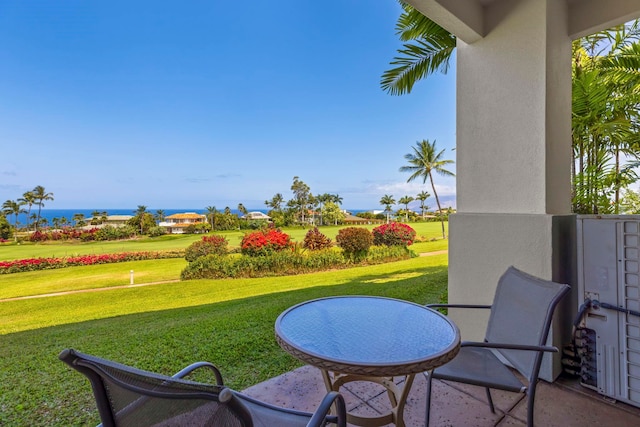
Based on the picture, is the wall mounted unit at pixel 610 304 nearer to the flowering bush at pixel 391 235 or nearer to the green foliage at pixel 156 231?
the flowering bush at pixel 391 235

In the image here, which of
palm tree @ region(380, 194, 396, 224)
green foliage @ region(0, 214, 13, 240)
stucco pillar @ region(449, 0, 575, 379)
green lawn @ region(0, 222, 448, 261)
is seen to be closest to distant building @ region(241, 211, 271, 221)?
green lawn @ region(0, 222, 448, 261)

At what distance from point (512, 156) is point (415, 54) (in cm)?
203

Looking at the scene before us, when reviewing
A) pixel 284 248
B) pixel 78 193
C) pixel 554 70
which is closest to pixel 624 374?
pixel 554 70

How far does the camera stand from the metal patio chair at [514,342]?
4.70 feet

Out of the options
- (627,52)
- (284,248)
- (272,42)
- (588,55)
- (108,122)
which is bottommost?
(284,248)

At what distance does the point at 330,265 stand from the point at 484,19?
9.73 meters

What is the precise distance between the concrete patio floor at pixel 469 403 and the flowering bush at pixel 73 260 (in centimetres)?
1032

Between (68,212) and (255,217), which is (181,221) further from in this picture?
(68,212)

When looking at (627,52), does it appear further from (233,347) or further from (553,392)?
(233,347)

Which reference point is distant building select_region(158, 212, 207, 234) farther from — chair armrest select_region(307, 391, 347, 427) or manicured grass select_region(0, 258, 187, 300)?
chair armrest select_region(307, 391, 347, 427)

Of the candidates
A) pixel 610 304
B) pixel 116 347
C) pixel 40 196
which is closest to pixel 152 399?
pixel 610 304

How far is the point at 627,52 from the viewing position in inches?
137

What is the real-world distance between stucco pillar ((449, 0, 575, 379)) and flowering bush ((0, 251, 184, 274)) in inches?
455

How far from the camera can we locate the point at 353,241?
11.7m
